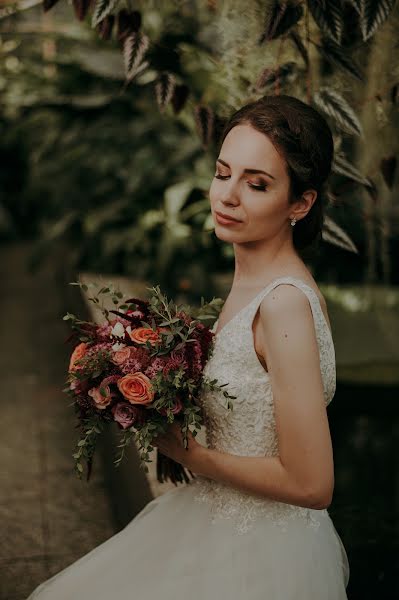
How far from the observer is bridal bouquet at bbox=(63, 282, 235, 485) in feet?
5.46

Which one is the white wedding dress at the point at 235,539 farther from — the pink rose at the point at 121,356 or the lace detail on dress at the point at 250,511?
the pink rose at the point at 121,356

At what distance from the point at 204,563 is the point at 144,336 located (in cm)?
51

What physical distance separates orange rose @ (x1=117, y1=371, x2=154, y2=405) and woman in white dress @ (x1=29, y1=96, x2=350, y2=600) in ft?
0.52

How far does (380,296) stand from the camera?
5215mm

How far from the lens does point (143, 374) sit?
1672 mm

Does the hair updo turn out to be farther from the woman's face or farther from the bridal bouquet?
the bridal bouquet

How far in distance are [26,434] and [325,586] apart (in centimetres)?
263

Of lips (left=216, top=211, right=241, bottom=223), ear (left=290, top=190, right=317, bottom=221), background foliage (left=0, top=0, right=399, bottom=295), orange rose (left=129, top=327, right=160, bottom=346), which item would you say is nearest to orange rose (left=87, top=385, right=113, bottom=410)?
orange rose (left=129, top=327, right=160, bottom=346)

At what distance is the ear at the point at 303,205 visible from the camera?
1768mm

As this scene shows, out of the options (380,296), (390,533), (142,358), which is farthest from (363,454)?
(142,358)

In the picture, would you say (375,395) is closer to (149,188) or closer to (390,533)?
(390,533)

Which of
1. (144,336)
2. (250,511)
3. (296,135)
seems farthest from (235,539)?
(296,135)

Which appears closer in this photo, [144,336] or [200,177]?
[144,336]

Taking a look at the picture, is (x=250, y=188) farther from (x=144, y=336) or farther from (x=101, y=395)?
(x=101, y=395)
